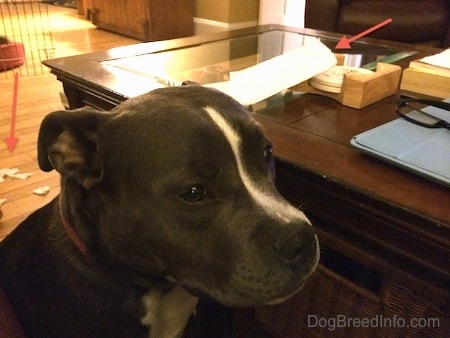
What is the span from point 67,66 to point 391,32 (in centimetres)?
187

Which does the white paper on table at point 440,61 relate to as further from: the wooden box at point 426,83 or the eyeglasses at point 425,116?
the eyeglasses at point 425,116

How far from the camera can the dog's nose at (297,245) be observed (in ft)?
2.35

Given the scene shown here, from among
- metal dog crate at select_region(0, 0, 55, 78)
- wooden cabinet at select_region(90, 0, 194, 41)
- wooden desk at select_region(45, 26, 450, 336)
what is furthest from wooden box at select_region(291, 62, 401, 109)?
wooden cabinet at select_region(90, 0, 194, 41)

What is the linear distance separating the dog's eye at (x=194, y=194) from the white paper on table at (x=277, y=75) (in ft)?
1.53

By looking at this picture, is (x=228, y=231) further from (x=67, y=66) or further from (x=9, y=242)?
(x=67, y=66)

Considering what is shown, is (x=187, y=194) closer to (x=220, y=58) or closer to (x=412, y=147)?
(x=412, y=147)

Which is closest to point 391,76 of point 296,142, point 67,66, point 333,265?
point 296,142

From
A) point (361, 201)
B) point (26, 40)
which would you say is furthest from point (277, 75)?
point (26, 40)

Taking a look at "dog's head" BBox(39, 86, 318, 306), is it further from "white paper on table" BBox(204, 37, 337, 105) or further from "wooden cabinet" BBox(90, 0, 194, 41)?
"wooden cabinet" BBox(90, 0, 194, 41)

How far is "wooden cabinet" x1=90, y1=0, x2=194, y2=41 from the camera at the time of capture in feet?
14.1

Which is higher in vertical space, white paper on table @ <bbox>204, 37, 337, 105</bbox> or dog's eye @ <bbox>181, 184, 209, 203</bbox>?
white paper on table @ <bbox>204, 37, 337, 105</bbox>

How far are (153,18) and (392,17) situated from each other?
7.77 ft

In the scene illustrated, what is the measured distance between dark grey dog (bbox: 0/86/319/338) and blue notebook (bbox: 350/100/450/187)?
0.67 ft

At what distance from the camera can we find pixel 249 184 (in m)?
0.77
